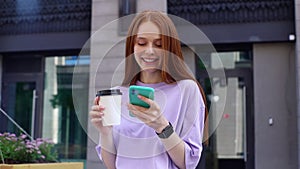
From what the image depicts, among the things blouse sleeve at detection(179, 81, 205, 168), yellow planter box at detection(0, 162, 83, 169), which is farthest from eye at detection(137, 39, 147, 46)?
yellow planter box at detection(0, 162, 83, 169)

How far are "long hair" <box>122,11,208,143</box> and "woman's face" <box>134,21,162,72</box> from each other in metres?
0.01

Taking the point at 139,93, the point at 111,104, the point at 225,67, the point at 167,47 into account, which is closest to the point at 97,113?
the point at 111,104

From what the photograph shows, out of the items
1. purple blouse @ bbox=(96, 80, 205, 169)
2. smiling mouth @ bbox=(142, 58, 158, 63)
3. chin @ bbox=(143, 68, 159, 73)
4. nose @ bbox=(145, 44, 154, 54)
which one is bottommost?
purple blouse @ bbox=(96, 80, 205, 169)

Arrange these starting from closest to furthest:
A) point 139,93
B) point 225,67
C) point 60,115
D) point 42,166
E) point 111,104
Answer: point 139,93, point 111,104, point 42,166, point 225,67, point 60,115

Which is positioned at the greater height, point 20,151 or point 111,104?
point 111,104

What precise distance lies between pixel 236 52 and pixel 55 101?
3.76 metres

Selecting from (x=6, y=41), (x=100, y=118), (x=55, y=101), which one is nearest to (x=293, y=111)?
(x=55, y=101)

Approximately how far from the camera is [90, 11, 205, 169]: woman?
48.3 inches

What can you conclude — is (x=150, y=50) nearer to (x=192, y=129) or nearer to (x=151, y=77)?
(x=151, y=77)

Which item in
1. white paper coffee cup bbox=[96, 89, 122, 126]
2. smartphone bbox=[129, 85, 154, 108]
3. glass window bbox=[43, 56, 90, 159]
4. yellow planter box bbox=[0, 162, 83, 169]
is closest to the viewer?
smartphone bbox=[129, 85, 154, 108]

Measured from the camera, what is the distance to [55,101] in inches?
334

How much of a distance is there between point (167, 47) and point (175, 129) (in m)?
0.25

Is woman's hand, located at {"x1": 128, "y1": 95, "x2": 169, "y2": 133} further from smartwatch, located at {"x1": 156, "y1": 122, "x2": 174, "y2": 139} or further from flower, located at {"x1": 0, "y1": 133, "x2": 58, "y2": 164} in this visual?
flower, located at {"x1": 0, "y1": 133, "x2": 58, "y2": 164}

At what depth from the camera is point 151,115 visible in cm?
112
